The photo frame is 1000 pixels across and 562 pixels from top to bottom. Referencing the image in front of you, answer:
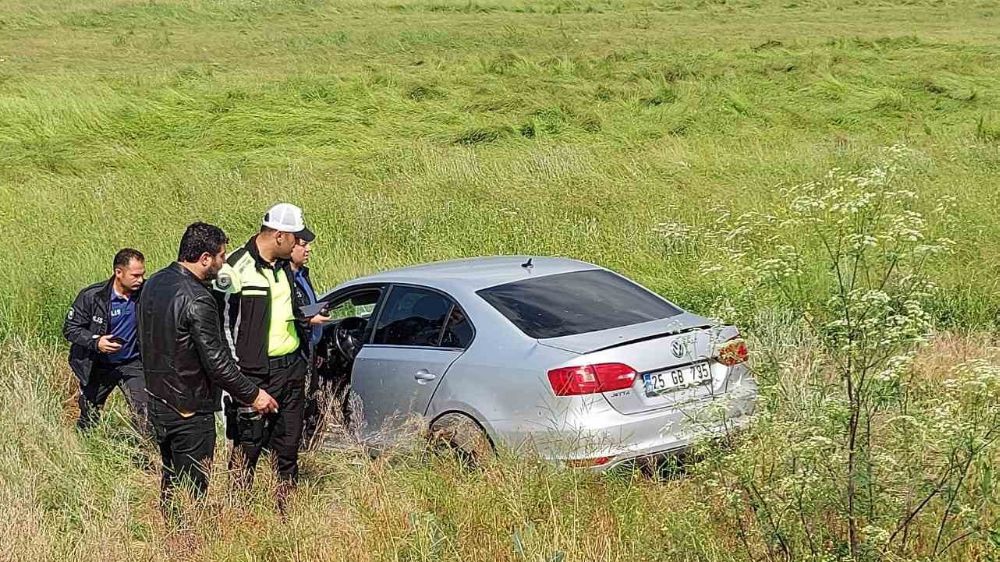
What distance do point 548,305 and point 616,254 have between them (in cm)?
546

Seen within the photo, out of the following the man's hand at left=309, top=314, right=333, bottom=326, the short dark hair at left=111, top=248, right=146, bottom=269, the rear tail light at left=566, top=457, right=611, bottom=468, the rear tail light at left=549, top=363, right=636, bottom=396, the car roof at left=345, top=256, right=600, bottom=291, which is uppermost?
the short dark hair at left=111, top=248, right=146, bottom=269

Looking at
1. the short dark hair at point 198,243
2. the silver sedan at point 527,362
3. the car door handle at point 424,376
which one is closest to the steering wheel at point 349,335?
the silver sedan at point 527,362

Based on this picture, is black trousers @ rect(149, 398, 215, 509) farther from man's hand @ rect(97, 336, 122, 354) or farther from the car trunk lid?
the car trunk lid

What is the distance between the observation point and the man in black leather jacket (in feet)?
18.7

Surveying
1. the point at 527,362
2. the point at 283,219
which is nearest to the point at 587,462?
the point at 527,362

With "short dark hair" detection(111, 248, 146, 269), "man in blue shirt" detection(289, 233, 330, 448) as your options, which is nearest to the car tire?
"man in blue shirt" detection(289, 233, 330, 448)

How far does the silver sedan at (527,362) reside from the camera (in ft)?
19.4

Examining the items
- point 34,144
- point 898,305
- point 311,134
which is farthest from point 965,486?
point 34,144

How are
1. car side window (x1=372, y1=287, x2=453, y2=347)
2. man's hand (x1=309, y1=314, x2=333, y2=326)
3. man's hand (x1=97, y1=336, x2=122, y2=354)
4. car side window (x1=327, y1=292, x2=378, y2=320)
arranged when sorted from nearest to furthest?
man's hand (x1=309, y1=314, x2=333, y2=326), car side window (x1=372, y1=287, x2=453, y2=347), man's hand (x1=97, y1=336, x2=122, y2=354), car side window (x1=327, y1=292, x2=378, y2=320)

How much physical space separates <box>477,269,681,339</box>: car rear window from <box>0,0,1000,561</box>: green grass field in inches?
25.3

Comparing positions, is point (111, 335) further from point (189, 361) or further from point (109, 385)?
point (189, 361)

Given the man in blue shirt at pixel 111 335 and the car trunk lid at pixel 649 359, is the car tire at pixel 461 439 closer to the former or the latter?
the car trunk lid at pixel 649 359

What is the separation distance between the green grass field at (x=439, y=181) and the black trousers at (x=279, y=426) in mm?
262

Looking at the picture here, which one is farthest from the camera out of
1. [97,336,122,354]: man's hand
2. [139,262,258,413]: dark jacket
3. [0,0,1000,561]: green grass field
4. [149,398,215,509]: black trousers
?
[97,336,122,354]: man's hand
